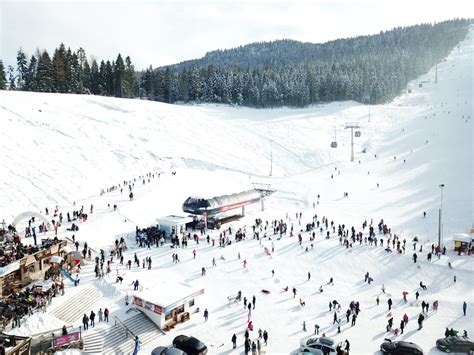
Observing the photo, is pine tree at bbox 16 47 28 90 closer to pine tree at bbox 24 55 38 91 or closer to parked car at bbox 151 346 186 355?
pine tree at bbox 24 55 38 91

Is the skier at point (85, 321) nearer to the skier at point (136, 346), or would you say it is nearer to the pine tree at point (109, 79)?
the skier at point (136, 346)

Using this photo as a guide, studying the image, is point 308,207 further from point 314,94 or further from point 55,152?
point 314,94

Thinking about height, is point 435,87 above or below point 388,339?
above

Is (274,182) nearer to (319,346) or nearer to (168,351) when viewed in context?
(319,346)

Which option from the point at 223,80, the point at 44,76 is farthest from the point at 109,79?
the point at 223,80

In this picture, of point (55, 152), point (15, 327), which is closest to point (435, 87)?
point (55, 152)
